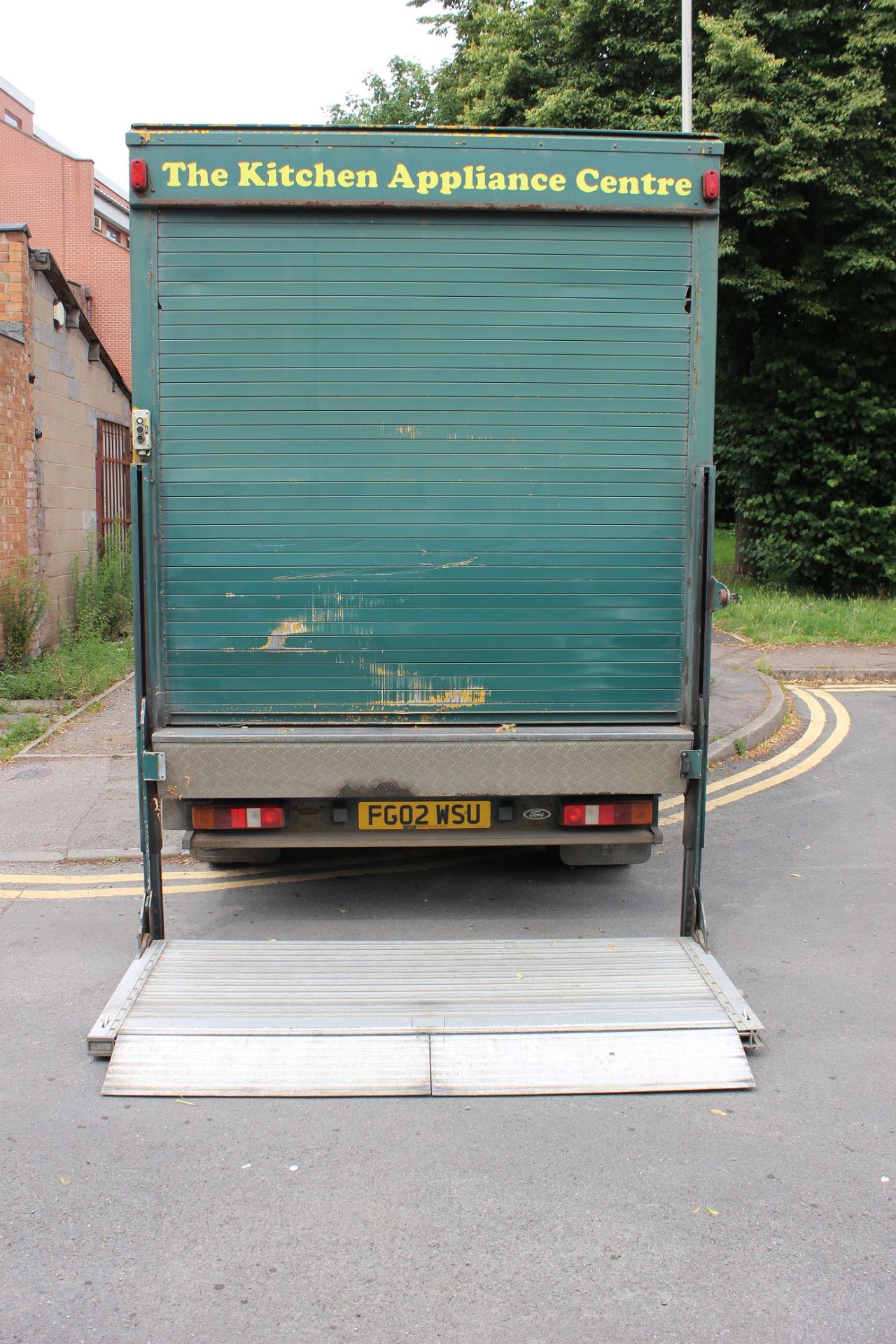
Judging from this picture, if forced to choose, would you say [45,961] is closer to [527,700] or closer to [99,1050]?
[99,1050]

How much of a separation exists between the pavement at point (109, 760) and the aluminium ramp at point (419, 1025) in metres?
2.15

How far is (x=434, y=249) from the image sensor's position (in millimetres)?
4688

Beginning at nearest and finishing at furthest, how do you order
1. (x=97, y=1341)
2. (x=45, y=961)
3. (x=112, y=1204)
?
(x=97, y=1341), (x=112, y=1204), (x=45, y=961)

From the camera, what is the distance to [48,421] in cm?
A: 1224

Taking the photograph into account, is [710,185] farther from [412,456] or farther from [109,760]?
[109,760]

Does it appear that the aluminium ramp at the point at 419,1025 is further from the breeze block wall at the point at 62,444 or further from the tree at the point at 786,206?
the tree at the point at 786,206

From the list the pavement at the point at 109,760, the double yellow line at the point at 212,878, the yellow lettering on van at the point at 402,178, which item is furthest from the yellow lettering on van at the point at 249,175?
the pavement at the point at 109,760

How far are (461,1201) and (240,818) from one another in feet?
7.50

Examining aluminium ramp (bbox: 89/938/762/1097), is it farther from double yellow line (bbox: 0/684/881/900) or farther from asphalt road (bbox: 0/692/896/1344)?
double yellow line (bbox: 0/684/881/900)

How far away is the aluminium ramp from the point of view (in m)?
3.93

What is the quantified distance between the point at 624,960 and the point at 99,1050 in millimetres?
2170

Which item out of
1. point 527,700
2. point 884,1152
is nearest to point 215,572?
point 527,700

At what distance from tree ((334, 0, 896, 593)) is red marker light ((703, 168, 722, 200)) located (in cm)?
1201

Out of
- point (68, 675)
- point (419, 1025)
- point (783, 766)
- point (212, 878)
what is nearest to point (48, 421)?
point (68, 675)
